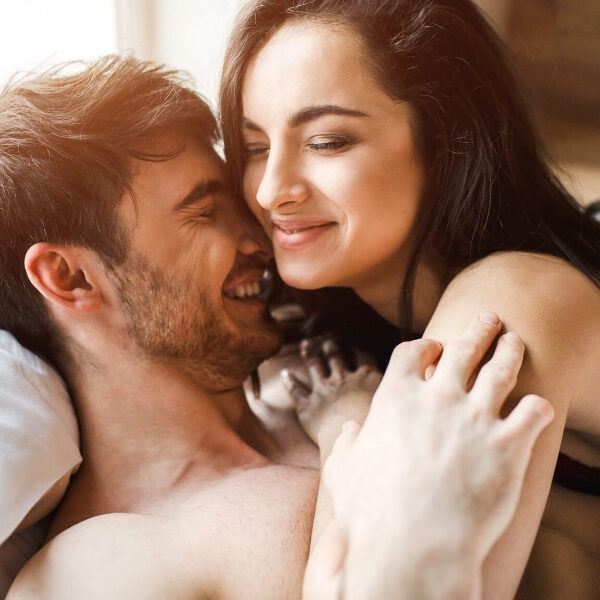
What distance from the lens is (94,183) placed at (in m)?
1.27

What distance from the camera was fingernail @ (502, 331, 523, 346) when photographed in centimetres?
96

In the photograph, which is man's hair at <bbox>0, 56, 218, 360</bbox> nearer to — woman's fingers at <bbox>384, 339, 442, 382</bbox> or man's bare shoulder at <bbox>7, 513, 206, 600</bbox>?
man's bare shoulder at <bbox>7, 513, 206, 600</bbox>

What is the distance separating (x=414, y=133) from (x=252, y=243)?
1.26 ft

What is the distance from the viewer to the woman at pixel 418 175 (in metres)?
1.14

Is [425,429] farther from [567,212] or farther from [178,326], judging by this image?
[567,212]

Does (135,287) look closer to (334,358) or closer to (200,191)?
(200,191)

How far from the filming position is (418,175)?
50.9 inches

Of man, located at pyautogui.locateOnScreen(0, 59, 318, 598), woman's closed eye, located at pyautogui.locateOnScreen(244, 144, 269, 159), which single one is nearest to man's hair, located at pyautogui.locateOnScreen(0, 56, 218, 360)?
man, located at pyautogui.locateOnScreen(0, 59, 318, 598)

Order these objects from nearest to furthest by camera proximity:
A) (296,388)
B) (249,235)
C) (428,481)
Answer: (428,481), (249,235), (296,388)

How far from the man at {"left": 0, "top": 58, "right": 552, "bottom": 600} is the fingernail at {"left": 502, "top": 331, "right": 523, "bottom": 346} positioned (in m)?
0.42

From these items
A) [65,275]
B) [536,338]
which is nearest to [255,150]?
[65,275]

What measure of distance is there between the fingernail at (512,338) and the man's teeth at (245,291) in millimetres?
634

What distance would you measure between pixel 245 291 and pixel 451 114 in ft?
1.74

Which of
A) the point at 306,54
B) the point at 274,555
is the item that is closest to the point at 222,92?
the point at 306,54
